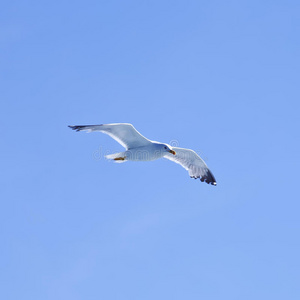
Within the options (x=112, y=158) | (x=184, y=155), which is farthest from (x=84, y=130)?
(x=184, y=155)

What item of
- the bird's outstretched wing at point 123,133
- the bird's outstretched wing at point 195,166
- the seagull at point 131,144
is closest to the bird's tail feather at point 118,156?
the seagull at point 131,144

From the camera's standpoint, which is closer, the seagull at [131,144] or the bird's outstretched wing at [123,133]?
the bird's outstretched wing at [123,133]

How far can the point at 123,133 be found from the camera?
18594 mm

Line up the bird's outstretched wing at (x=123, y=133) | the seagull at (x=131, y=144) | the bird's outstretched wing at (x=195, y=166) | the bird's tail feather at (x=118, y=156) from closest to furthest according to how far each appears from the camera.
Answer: the bird's outstretched wing at (x=123, y=133), the seagull at (x=131, y=144), the bird's tail feather at (x=118, y=156), the bird's outstretched wing at (x=195, y=166)

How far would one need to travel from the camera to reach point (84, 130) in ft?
58.3

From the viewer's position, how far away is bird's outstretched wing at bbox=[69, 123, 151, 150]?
18.0m

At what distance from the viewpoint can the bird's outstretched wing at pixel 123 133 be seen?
58.9 feet

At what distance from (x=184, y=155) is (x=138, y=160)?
2.90 metres

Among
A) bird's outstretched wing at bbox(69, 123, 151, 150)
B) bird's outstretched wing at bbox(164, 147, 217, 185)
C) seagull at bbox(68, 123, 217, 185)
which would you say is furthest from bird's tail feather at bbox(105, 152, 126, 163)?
bird's outstretched wing at bbox(164, 147, 217, 185)

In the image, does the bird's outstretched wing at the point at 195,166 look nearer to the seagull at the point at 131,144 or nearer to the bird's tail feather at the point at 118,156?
the seagull at the point at 131,144

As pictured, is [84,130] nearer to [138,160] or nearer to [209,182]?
[138,160]

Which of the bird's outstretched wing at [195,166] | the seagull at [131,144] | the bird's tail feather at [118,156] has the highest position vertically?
the bird's outstretched wing at [195,166]

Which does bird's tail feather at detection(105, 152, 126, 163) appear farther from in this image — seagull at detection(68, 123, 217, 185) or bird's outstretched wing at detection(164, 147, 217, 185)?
bird's outstretched wing at detection(164, 147, 217, 185)

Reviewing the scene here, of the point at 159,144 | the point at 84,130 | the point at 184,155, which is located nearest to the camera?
the point at 84,130
